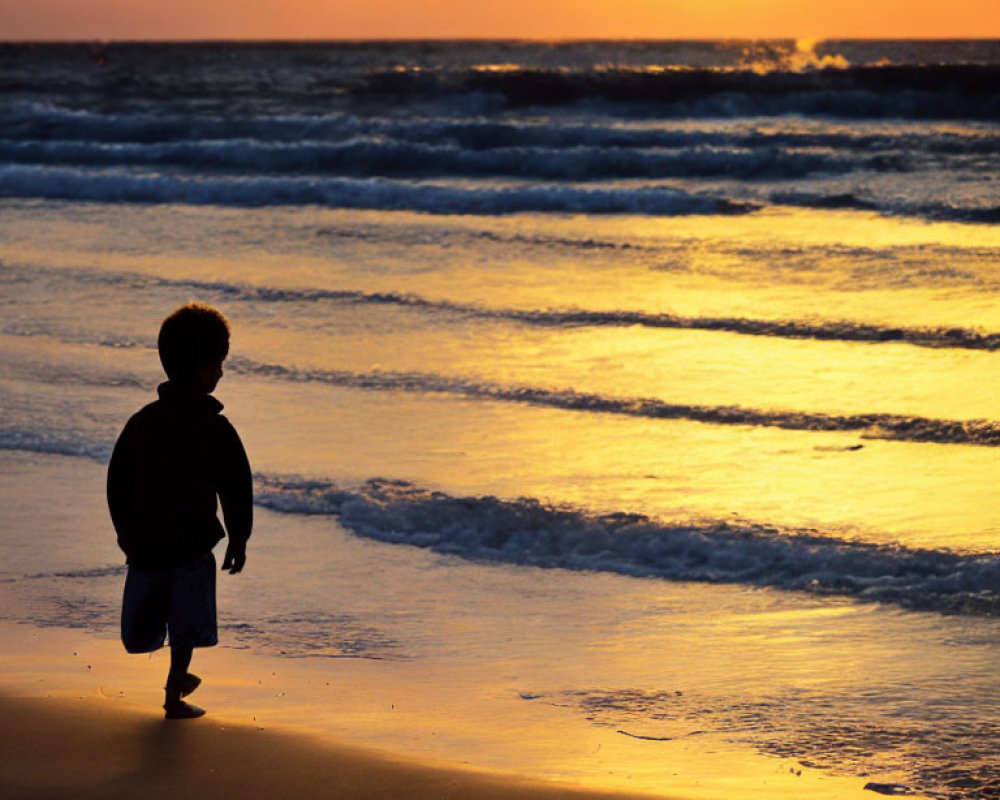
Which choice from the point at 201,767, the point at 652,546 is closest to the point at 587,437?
the point at 652,546

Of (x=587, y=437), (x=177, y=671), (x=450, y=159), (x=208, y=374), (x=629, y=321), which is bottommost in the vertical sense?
(x=177, y=671)

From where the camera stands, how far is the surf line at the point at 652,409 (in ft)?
24.1

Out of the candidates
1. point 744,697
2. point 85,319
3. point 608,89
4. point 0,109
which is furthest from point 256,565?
point 0,109

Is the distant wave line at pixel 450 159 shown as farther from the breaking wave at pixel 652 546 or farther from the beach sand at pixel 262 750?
the beach sand at pixel 262 750

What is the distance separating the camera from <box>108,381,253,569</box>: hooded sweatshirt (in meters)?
3.70

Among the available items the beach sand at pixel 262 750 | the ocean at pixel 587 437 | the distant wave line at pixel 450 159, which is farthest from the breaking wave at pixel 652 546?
the distant wave line at pixel 450 159

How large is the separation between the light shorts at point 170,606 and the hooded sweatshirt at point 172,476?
0.04m

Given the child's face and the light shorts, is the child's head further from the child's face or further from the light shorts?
the light shorts

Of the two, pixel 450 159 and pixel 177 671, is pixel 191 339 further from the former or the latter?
pixel 450 159

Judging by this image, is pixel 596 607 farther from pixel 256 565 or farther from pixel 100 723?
pixel 100 723

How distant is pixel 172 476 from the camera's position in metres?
3.71

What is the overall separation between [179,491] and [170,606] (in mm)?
310

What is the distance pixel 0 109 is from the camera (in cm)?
3134

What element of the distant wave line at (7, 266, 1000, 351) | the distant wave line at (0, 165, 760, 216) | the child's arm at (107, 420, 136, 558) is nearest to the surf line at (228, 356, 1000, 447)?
the distant wave line at (7, 266, 1000, 351)
